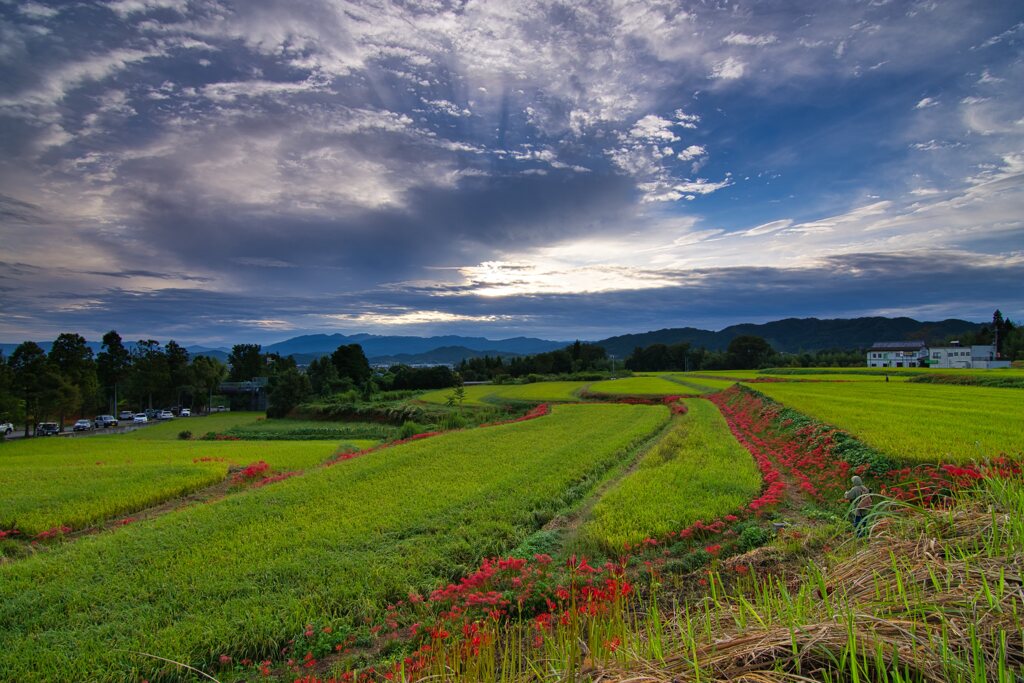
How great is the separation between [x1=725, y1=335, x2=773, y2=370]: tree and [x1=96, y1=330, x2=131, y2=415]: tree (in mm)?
105482

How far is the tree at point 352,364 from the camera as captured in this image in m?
72.3

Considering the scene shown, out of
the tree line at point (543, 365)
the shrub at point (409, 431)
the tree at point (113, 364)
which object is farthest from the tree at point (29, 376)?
the tree line at point (543, 365)

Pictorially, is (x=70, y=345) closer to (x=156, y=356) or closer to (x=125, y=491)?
(x=156, y=356)

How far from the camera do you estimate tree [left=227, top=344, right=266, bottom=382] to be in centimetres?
11431

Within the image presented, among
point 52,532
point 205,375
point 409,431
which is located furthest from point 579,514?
point 205,375

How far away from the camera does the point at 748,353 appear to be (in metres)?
100

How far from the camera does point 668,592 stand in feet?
23.4

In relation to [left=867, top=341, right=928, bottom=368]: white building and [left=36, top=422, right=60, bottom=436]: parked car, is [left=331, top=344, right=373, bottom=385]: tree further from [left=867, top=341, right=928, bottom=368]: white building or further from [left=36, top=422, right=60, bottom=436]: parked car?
[left=867, top=341, right=928, bottom=368]: white building

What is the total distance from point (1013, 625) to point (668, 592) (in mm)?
5390

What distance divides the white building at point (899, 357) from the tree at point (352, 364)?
A: 286ft

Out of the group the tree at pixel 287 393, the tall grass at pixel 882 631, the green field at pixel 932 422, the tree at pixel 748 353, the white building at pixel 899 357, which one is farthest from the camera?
the tree at pixel 748 353

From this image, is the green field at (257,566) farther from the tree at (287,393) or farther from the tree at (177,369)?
the tree at (177,369)

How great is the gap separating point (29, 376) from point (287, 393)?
23.8m

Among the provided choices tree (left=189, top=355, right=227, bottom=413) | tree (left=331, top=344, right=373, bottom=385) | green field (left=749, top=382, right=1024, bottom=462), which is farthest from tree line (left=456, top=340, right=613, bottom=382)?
green field (left=749, top=382, right=1024, bottom=462)
